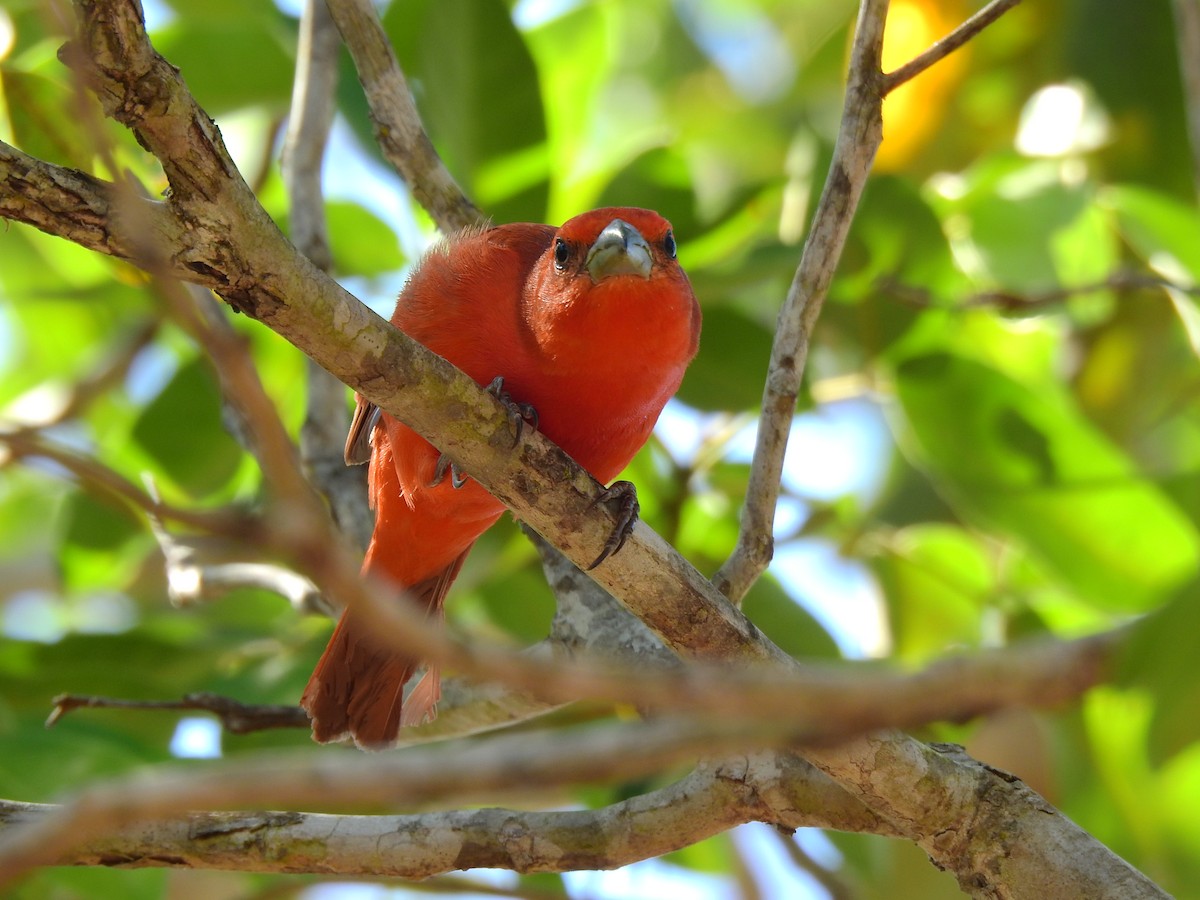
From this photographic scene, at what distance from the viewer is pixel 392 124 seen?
3256 mm

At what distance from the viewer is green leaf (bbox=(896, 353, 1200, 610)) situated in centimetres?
366

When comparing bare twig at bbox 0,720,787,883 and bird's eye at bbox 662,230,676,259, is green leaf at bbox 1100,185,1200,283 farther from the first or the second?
bare twig at bbox 0,720,787,883

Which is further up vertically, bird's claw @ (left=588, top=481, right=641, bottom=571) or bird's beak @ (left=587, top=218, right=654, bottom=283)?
bird's beak @ (left=587, top=218, right=654, bottom=283)

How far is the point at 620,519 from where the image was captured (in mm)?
2396

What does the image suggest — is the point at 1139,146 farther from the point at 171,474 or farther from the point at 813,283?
the point at 171,474

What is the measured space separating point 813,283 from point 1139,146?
248cm

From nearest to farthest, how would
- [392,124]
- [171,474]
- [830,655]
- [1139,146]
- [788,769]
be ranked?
[788,769] < [392,124] < [830,655] < [171,474] < [1139,146]

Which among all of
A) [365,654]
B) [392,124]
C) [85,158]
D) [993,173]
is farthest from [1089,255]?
[85,158]

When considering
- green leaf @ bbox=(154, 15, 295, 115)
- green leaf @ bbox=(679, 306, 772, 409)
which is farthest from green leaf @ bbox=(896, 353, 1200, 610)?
green leaf @ bbox=(154, 15, 295, 115)

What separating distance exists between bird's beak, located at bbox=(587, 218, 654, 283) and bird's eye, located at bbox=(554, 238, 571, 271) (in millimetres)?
61

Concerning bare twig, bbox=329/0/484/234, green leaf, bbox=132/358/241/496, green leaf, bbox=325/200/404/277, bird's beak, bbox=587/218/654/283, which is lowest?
bird's beak, bbox=587/218/654/283

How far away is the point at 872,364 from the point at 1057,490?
2.10ft

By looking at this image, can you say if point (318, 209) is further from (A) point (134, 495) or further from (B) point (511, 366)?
(A) point (134, 495)

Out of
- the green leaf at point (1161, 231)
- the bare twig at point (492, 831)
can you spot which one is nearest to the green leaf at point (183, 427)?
the bare twig at point (492, 831)
